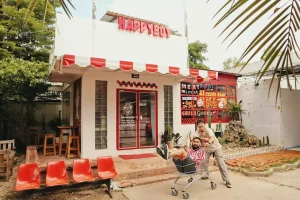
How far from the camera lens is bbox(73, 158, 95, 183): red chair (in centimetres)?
504

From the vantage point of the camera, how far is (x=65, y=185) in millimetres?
5027

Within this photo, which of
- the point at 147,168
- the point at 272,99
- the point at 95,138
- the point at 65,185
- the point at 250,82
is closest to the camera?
the point at 65,185

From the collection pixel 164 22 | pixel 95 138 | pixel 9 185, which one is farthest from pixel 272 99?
pixel 9 185

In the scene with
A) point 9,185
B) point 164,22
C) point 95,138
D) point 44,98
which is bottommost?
point 9,185

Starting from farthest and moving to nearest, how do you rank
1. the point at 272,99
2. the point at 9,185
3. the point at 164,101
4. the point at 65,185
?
the point at 272,99 < the point at 164,101 < the point at 9,185 < the point at 65,185

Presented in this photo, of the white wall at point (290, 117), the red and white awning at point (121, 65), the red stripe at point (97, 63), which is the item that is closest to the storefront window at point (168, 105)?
the red and white awning at point (121, 65)

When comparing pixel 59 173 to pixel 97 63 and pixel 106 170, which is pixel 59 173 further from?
pixel 97 63

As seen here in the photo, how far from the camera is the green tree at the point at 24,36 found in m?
12.4

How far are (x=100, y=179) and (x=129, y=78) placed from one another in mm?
4256

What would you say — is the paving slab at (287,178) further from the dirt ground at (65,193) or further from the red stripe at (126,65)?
the red stripe at (126,65)

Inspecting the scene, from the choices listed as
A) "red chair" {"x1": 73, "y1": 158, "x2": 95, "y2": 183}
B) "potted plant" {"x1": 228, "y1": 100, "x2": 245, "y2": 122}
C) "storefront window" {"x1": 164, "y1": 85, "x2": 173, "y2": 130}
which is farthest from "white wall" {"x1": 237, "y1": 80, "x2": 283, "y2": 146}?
"red chair" {"x1": 73, "y1": 158, "x2": 95, "y2": 183}

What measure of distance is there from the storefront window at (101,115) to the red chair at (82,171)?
2.39m

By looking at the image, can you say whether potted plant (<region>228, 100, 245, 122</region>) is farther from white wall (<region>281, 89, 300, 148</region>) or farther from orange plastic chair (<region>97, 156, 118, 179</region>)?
orange plastic chair (<region>97, 156, 118, 179</region>)

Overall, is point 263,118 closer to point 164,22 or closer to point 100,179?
point 164,22
